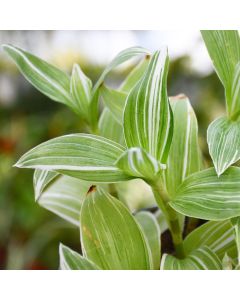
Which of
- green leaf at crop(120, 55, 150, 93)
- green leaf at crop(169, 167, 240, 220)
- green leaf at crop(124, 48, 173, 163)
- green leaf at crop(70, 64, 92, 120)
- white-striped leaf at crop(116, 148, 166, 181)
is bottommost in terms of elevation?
green leaf at crop(169, 167, 240, 220)

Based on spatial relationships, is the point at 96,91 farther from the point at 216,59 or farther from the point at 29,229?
the point at 29,229

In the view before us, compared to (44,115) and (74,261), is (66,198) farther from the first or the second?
(44,115)

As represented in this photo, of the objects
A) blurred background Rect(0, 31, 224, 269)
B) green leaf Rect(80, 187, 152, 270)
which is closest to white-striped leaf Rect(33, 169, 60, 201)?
green leaf Rect(80, 187, 152, 270)

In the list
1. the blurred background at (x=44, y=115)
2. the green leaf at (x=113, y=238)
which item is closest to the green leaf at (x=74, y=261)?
the green leaf at (x=113, y=238)

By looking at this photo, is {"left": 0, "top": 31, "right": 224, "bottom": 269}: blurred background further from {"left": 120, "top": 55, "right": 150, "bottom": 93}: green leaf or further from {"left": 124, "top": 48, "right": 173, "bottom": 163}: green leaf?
{"left": 124, "top": 48, "right": 173, "bottom": 163}: green leaf

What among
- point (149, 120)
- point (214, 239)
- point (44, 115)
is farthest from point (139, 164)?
point (44, 115)
